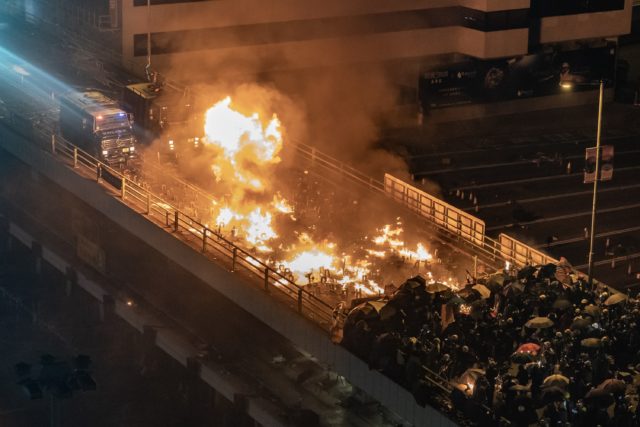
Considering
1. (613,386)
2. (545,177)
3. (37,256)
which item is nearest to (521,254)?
(613,386)

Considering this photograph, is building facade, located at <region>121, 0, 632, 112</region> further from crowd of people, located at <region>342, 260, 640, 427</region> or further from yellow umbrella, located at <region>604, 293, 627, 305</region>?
yellow umbrella, located at <region>604, 293, 627, 305</region>

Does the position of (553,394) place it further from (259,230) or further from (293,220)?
(293,220)

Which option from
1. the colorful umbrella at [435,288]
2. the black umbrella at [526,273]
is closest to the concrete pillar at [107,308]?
the colorful umbrella at [435,288]

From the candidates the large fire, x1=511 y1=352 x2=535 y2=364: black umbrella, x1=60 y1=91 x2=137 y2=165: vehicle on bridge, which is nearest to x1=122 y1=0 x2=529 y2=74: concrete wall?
the large fire

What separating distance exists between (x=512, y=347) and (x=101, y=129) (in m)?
18.3

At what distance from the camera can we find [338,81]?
189 ft

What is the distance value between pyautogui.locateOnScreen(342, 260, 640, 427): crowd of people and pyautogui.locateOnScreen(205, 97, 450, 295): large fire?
516 centimetres

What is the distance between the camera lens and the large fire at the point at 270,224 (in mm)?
34531

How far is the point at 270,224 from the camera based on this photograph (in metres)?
38.0

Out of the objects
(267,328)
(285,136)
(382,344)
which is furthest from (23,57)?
(382,344)

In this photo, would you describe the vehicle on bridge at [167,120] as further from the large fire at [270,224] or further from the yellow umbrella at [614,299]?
the yellow umbrella at [614,299]

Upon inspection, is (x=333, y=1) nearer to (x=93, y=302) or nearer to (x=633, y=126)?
(x=633, y=126)

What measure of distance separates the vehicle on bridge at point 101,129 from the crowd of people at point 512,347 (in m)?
14.7

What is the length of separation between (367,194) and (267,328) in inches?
332
